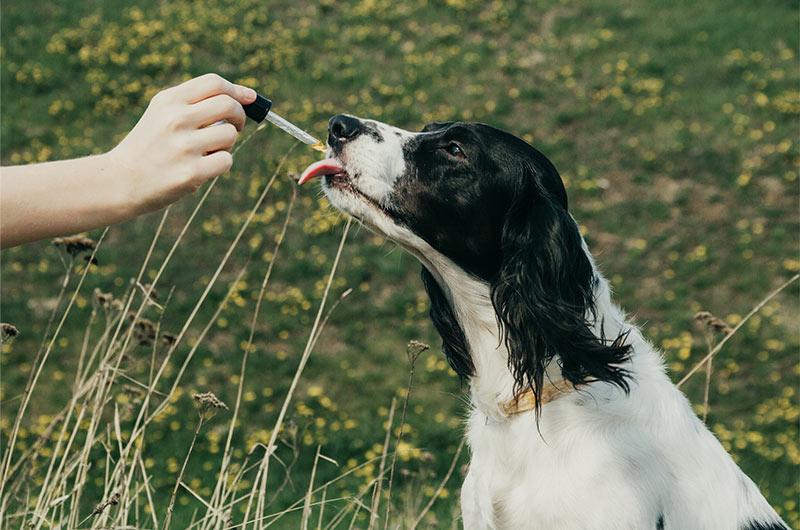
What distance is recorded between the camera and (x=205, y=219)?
8.55m

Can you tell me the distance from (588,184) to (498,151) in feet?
20.4

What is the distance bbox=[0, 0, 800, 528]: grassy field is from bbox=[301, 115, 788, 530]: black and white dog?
0.91 metres

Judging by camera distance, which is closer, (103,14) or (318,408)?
(318,408)

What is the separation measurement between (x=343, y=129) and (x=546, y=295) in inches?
32.5

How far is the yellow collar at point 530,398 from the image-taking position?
2.75m

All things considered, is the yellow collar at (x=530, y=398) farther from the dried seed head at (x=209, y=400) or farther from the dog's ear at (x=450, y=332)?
the dried seed head at (x=209, y=400)

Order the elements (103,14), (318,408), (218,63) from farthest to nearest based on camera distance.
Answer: (103,14) → (218,63) → (318,408)

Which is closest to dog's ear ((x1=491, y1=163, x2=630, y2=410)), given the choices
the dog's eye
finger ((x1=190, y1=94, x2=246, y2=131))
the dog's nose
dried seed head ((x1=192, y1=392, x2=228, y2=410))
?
the dog's eye

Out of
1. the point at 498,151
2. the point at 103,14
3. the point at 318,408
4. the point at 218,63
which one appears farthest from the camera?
the point at 103,14

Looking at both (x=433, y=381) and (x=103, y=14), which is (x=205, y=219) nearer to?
(x=433, y=381)

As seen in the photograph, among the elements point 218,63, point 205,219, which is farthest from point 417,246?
point 218,63

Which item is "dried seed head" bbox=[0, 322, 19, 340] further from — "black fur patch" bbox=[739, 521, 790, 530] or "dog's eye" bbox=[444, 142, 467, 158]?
"black fur patch" bbox=[739, 521, 790, 530]

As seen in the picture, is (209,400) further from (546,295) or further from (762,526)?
(762,526)

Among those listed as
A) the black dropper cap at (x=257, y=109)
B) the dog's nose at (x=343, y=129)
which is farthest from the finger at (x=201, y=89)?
the dog's nose at (x=343, y=129)
